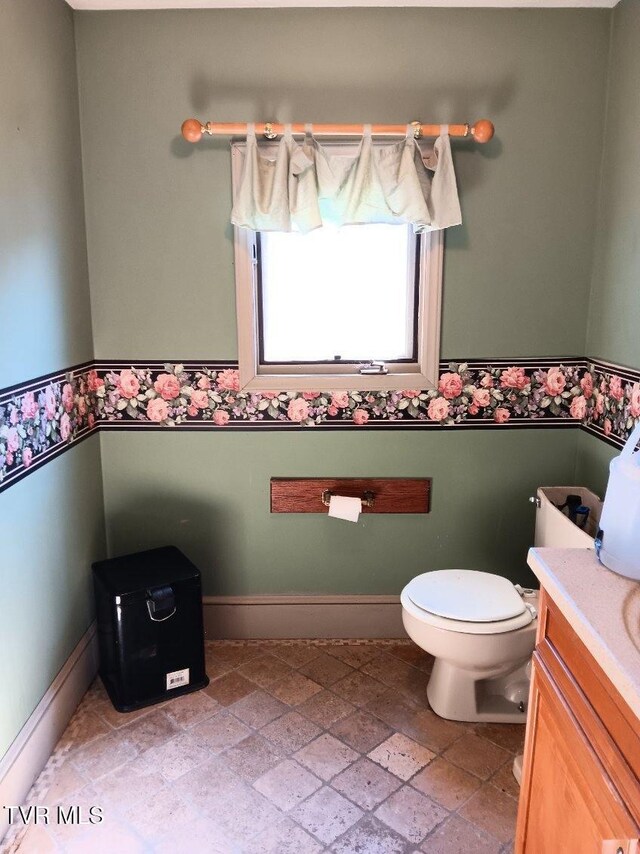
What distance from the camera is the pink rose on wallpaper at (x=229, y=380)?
2371 mm

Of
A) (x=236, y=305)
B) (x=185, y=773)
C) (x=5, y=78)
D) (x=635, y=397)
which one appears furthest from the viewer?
(x=236, y=305)

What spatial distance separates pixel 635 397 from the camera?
200 cm

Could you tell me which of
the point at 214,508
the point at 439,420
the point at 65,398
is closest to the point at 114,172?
the point at 65,398

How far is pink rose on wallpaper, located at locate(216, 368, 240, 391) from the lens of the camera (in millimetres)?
2371

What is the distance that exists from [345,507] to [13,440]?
118cm

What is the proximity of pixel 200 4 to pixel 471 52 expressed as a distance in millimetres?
917

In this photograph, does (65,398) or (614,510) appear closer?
(614,510)

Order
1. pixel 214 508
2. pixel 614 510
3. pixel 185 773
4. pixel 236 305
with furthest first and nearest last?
pixel 214 508, pixel 236 305, pixel 185 773, pixel 614 510

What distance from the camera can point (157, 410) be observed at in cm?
240

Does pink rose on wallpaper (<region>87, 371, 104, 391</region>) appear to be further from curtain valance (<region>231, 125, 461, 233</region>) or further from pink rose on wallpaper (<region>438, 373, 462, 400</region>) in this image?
pink rose on wallpaper (<region>438, 373, 462, 400</region>)

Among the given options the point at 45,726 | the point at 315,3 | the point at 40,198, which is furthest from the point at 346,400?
the point at 45,726

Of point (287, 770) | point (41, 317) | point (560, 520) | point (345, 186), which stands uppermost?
point (345, 186)

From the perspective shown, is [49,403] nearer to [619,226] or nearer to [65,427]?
[65,427]

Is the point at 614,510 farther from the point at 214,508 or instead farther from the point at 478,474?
the point at 214,508
